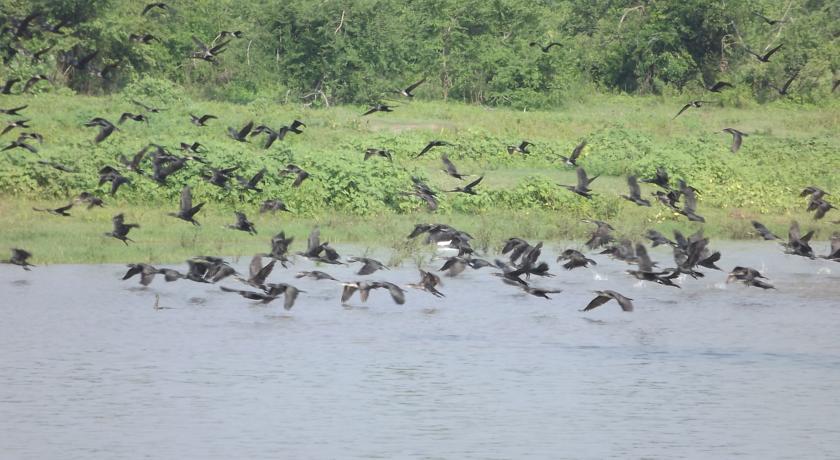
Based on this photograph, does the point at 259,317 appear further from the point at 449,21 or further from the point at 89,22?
the point at 449,21

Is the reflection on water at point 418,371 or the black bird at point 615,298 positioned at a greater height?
the black bird at point 615,298

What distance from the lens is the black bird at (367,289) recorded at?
1747 cm

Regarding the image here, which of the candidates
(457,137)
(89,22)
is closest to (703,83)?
(457,137)

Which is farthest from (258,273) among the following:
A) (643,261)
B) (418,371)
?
(643,261)

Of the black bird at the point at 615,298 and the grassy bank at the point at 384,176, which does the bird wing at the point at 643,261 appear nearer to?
the black bird at the point at 615,298

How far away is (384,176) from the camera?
2623 centimetres

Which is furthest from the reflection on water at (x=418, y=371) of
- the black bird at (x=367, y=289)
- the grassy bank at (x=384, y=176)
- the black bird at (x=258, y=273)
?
the grassy bank at (x=384, y=176)

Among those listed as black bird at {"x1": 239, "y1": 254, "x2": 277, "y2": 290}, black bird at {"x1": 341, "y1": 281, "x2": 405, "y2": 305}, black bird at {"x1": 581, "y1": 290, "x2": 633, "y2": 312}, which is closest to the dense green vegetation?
black bird at {"x1": 341, "y1": 281, "x2": 405, "y2": 305}

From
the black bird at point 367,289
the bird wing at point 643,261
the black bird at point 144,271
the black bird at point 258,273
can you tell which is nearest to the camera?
the black bird at point 258,273

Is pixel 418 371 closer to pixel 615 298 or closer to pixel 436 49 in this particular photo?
pixel 615 298

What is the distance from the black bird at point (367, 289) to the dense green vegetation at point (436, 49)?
17.7 meters

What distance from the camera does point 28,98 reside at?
3294 cm

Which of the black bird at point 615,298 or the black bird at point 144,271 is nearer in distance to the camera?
the black bird at point 615,298

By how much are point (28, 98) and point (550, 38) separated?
16.7m
